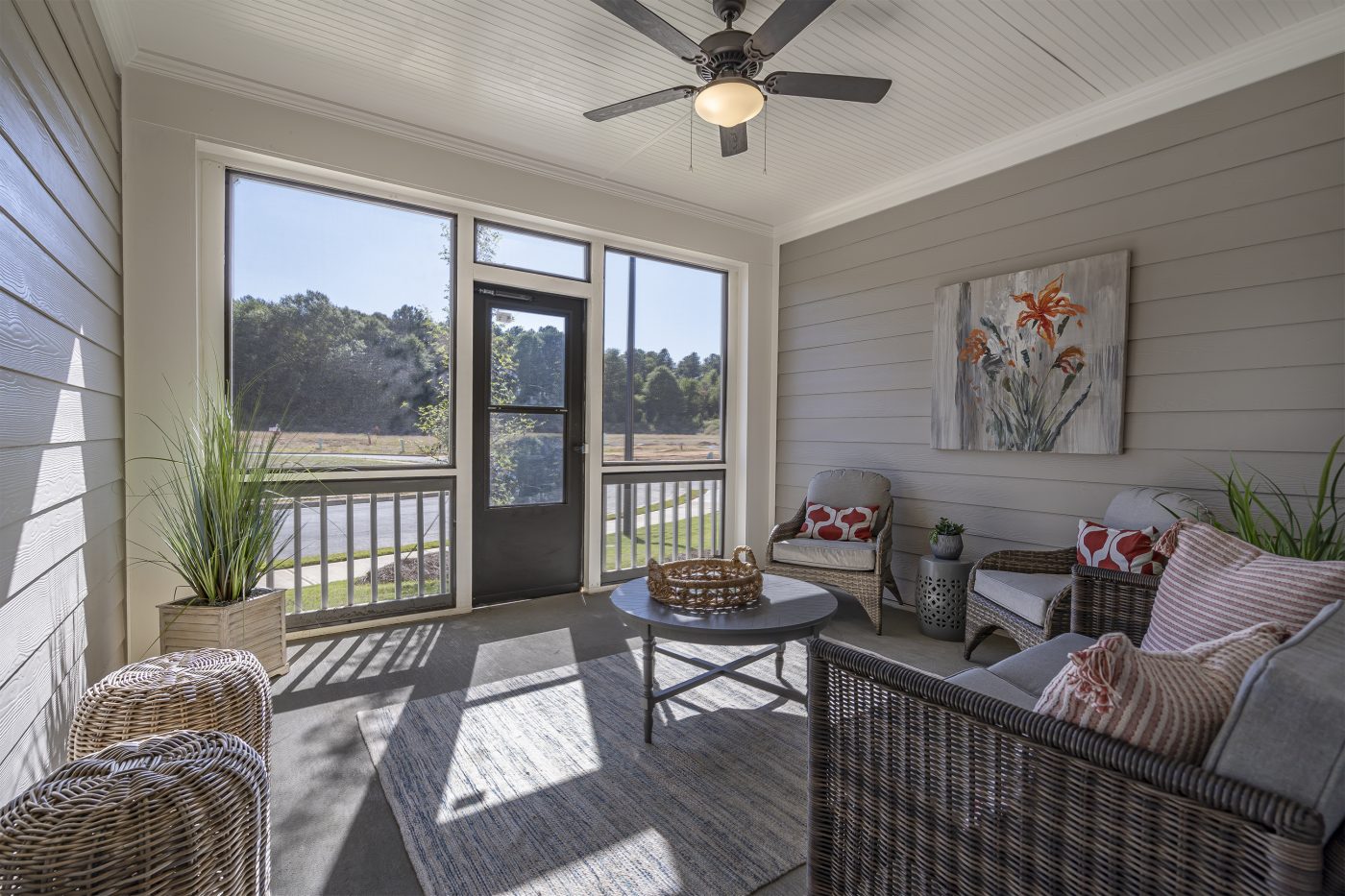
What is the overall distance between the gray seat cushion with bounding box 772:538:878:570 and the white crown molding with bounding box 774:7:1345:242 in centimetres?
224

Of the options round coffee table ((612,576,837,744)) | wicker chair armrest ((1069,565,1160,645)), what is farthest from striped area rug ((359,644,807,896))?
wicker chair armrest ((1069,565,1160,645))

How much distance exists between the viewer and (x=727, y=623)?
2.07 meters

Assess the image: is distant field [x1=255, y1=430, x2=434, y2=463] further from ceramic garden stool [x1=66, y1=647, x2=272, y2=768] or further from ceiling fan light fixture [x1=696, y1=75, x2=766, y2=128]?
ceiling fan light fixture [x1=696, y1=75, x2=766, y2=128]

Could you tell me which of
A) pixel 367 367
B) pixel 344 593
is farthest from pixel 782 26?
pixel 344 593

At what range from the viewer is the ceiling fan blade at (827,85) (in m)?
2.38

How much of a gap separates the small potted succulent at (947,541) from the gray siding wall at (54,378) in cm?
359

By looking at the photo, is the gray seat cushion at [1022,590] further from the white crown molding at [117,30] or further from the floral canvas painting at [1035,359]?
the white crown molding at [117,30]

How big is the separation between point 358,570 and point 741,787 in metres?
2.59

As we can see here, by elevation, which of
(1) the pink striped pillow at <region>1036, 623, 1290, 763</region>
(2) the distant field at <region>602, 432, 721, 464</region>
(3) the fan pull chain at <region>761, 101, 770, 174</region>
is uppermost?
(3) the fan pull chain at <region>761, 101, 770, 174</region>

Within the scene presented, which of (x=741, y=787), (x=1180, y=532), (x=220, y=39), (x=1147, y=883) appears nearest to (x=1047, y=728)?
(x=1147, y=883)

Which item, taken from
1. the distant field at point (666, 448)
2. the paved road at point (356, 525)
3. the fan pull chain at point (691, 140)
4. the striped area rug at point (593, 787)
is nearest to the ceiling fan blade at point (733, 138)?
the fan pull chain at point (691, 140)

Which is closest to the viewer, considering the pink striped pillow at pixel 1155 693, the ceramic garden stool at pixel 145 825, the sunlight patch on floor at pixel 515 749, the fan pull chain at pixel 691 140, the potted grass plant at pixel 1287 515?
the pink striped pillow at pixel 1155 693

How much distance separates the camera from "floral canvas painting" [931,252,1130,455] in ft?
10.0

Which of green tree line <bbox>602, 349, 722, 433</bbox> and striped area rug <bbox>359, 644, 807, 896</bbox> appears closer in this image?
striped area rug <bbox>359, 644, 807, 896</bbox>
